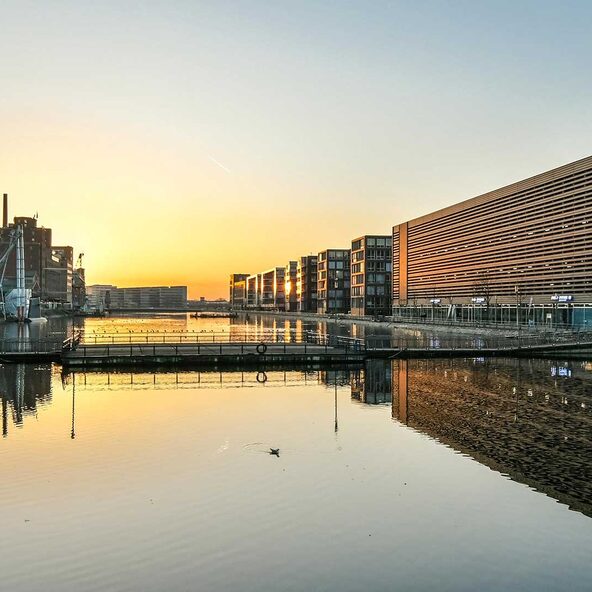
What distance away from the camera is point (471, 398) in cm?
4097

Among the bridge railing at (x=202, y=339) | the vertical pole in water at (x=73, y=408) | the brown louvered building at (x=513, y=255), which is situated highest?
the brown louvered building at (x=513, y=255)

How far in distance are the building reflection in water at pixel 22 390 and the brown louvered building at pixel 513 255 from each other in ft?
229

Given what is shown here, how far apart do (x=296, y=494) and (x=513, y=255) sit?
105823mm

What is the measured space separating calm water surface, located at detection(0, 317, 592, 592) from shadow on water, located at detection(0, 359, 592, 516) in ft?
0.63

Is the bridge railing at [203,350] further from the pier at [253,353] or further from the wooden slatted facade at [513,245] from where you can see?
the wooden slatted facade at [513,245]

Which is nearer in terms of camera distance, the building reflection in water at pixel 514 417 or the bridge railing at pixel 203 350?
the building reflection in water at pixel 514 417

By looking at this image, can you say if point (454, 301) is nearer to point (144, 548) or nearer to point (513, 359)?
point (513, 359)

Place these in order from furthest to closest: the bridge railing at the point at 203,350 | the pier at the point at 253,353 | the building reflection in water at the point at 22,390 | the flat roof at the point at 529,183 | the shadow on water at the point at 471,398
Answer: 1. the flat roof at the point at 529,183
2. the bridge railing at the point at 203,350
3. the pier at the point at 253,353
4. the building reflection in water at the point at 22,390
5. the shadow on water at the point at 471,398

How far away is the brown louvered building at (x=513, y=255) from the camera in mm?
96875

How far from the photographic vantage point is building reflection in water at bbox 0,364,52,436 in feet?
113

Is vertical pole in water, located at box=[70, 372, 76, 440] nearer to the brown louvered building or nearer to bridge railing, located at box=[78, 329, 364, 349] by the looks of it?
bridge railing, located at box=[78, 329, 364, 349]

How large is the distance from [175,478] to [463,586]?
11.6 meters

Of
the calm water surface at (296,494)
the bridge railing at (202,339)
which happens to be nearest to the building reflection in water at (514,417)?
the calm water surface at (296,494)

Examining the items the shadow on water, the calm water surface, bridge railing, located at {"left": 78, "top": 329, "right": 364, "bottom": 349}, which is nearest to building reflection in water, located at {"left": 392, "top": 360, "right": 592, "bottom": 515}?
the shadow on water
